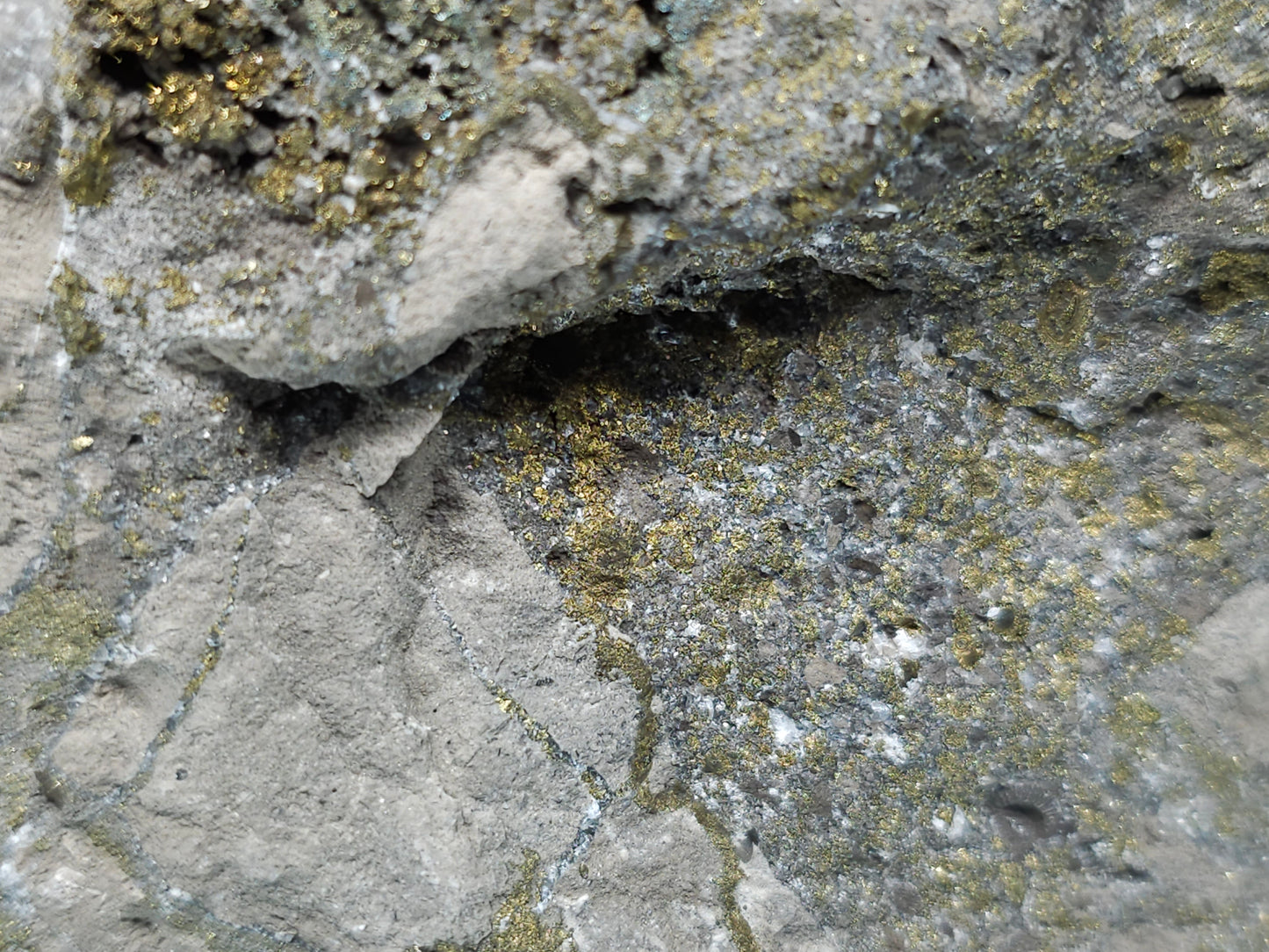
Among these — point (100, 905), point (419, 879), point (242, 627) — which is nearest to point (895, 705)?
point (419, 879)

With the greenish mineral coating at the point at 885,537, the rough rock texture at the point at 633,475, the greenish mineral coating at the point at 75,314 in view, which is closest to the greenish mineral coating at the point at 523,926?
the rough rock texture at the point at 633,475

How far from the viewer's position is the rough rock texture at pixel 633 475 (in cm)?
55

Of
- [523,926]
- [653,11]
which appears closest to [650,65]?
[653,11]

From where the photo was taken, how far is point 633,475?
752 mm

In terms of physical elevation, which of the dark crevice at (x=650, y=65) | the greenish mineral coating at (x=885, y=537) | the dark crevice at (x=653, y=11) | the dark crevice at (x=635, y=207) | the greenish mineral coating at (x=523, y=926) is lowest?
the greenish mineral coating at (x=523, y=926)

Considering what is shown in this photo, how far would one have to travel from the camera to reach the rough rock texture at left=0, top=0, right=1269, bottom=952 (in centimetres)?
55

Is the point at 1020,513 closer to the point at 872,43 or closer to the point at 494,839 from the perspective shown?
the point at 872,43

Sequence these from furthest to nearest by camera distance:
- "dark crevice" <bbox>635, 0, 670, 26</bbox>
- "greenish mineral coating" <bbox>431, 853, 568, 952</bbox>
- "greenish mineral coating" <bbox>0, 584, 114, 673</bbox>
Result: "greenish mineral coating" <bbox>431, 853, 568, 952</bbox> < "greenish mineral coating" <bbox>0, 584, 114, 673</bbox> < "dark crevice" <bbox>635, 0, 670, 26</bbox>

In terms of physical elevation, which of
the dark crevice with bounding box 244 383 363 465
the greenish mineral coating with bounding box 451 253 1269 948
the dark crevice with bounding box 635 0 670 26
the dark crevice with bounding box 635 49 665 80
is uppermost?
the dark crevice with bounding box 635 0 670 26

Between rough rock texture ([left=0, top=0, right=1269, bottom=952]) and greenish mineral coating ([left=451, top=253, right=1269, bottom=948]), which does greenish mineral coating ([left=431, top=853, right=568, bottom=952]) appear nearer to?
rough rock texture ([left=0, top=0, right=1269, bottom=952])

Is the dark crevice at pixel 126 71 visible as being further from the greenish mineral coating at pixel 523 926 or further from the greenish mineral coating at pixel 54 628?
the greenish mineral coating at pixel 523 926

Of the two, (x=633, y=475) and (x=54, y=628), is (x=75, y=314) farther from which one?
(x=633, y=475)

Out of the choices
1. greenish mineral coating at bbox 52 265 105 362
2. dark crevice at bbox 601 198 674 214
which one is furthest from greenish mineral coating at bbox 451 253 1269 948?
greenish mineral coating at bbox 52 265 105 362

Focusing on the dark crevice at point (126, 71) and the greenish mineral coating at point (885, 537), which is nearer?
the dark crevice at point (126, 71)
